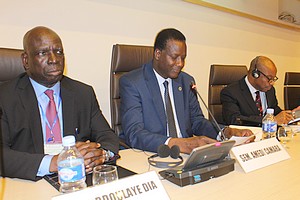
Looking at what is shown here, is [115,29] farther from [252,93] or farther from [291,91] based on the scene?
[291,91]

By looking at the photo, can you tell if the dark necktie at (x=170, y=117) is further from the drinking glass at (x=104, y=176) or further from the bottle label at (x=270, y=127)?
the drinking glass at (x=104, y=176)

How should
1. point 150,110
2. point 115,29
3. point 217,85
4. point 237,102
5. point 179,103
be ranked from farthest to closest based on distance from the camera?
1. point 217,85
2. point 237,102
3. point 115,29
4. point 179,103
5. point 150,110

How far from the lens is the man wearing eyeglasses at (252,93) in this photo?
2.49 meters

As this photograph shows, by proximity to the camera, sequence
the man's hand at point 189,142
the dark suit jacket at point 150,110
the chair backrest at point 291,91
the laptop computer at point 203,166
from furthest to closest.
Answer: the chair backrest at point 291,91 < the dark suit jacket at point 150,110 < the man's hand at point 189,142 < the laptop computer at point 203,166

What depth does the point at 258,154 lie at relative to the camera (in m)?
1.33

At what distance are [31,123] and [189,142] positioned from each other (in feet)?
2.53

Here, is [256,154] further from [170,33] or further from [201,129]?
[170,33]

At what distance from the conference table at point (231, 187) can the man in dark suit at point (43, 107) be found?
24 centimetres

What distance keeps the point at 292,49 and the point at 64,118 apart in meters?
4.32

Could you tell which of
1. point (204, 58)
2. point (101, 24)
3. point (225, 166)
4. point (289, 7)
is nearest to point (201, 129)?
point (225, 166)

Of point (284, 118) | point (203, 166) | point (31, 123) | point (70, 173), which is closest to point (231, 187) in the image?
point (203, 166)

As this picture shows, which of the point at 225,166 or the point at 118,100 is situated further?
the point at 118,100

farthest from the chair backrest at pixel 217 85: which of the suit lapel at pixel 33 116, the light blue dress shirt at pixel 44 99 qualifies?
the suit lapel at pixel 33 116

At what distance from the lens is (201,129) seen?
199cm
